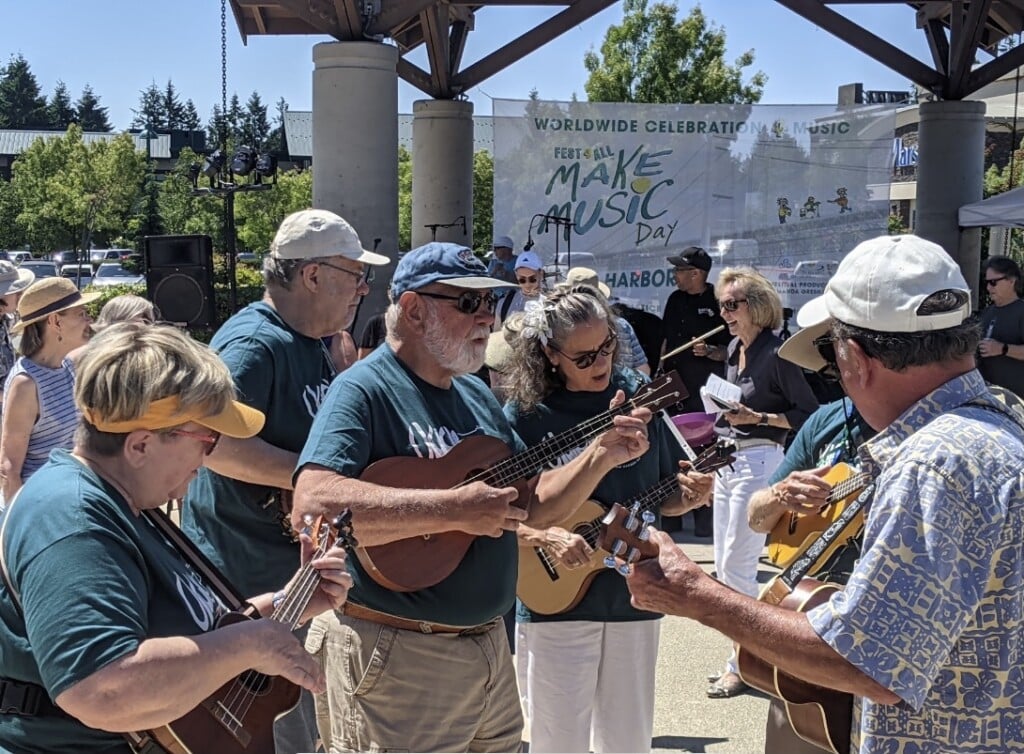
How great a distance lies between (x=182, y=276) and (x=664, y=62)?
17.2m

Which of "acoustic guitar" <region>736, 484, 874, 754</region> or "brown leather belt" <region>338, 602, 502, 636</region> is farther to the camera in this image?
"brown leather belt" <region>338, 602, 502, 636</region>

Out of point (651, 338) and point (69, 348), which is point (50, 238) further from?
point (69, 348)

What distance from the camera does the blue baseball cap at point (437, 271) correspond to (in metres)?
2.98

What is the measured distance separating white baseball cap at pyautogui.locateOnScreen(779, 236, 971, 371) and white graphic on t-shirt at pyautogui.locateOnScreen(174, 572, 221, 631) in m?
1.36

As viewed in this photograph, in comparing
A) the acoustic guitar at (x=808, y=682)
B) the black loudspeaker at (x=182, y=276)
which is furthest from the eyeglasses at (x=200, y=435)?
the black loudspeaker at (x=182, y=276)

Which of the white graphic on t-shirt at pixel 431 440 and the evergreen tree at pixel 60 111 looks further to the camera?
the evergreen tree at pixel 60 111

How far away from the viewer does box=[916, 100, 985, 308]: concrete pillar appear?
1298 cm

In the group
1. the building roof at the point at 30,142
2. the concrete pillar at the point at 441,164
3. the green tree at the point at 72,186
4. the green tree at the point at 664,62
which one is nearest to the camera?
the concrete pillar at the point at 441,164

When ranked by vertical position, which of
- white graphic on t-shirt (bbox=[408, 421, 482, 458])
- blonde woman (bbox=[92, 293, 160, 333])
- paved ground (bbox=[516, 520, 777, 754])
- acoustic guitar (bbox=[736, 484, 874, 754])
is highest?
blonde woman (bbox=[92, 293, 160, 333])

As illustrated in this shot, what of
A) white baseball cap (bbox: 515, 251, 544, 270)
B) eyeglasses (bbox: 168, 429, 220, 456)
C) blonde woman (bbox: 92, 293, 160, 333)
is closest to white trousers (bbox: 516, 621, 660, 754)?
eyeglasses (bbox: 168, 429, 220, 456)

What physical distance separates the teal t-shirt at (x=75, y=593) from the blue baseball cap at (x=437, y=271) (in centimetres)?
120

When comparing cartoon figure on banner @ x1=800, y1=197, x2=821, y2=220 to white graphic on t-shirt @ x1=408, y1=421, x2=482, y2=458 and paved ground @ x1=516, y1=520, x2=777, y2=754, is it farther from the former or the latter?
white graphic on t-shirt @ x1=408, y1=421, x2=482, y2=458

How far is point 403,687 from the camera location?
2.81 metres

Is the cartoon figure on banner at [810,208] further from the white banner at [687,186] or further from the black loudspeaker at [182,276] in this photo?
the black loudspeaker at [182,276]
